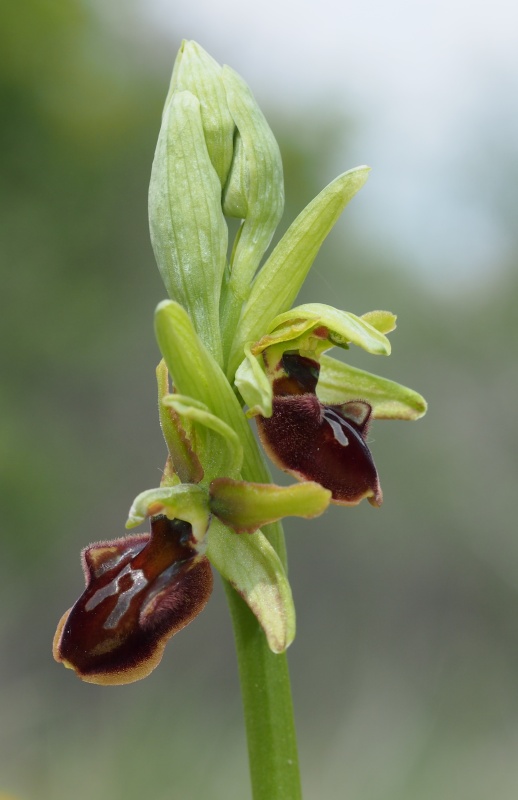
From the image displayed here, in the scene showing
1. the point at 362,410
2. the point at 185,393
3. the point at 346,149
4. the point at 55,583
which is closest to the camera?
the point at 185,393

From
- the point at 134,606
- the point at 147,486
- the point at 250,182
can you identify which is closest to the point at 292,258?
the point at 250,182

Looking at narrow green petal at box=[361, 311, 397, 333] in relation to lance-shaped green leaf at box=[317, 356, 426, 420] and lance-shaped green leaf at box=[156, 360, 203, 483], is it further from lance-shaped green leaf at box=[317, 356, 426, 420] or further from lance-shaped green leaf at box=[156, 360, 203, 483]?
lance-shaped green leaf at box=[156, 360, 203, 483]

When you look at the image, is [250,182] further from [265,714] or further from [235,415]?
[265,714]

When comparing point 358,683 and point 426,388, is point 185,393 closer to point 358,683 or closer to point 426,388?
point 358,683

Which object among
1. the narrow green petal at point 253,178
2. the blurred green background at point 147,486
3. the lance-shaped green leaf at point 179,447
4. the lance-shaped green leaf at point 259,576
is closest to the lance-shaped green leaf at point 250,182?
the narrow green petal at point 253,178

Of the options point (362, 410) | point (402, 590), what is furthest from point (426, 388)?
point (362, 410)

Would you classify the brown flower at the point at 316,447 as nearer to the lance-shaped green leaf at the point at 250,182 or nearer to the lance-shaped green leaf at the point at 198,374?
the lance-shaped green leaf at the point at 198,374

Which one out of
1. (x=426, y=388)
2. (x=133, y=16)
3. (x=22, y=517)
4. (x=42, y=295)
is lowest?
(x=22, y=517)
